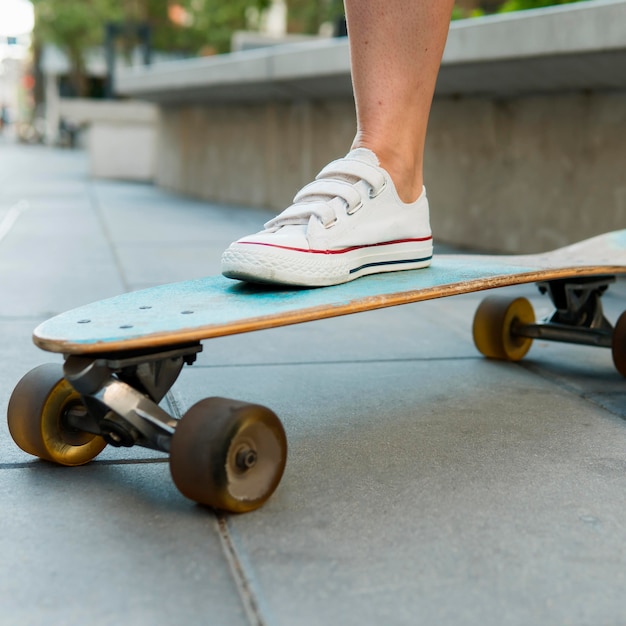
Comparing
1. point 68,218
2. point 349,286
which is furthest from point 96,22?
point 349,286

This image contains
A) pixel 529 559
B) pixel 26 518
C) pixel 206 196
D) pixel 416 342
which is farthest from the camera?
pixel 206 196

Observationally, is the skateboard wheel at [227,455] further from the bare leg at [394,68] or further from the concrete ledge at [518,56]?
the concrete ledge at [518,56]

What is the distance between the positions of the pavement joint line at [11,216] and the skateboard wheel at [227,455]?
3809 millimetres

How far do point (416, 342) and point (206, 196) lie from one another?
578 centimetres

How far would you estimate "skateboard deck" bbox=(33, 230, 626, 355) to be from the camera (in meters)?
1.25

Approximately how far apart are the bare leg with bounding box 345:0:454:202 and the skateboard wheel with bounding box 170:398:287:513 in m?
0.70

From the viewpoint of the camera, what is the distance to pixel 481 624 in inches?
38.5

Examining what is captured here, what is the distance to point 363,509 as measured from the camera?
129 centimetres

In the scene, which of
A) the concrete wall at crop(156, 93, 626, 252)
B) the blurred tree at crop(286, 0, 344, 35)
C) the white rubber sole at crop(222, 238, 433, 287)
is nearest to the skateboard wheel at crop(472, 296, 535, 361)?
the white rubber sole at crop(222, 238, 433, 287)

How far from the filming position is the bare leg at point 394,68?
1.78m

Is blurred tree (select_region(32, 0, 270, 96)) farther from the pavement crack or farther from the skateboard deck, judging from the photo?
the pavement crack

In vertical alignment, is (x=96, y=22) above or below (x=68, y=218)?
above

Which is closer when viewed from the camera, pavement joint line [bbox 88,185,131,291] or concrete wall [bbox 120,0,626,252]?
concrete wall [bbox 120,0,626,252]

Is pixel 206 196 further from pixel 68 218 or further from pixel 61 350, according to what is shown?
pixel 61 350
